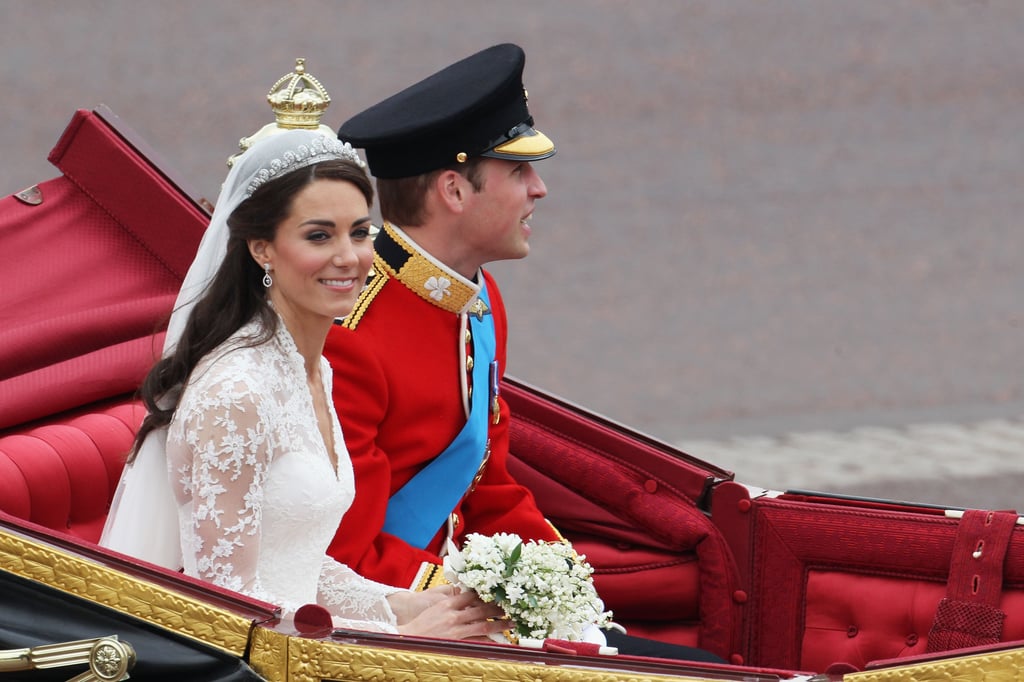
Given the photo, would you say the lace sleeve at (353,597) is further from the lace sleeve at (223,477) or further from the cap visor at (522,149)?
the cap visor at (522,149)

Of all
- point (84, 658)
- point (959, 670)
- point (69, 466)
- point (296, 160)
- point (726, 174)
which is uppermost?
point (726, 174)

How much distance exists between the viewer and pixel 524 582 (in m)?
2.49

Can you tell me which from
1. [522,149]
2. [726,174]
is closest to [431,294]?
[522,149]

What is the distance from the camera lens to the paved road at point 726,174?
579cm

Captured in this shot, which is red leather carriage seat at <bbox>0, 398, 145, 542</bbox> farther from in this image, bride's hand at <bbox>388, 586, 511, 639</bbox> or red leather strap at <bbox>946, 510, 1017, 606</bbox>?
red leather strap at <bbox>946, 510, 1017, 606</bbox>

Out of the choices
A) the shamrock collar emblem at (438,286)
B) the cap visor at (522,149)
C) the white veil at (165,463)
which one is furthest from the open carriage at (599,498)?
the cap visor at (522,149)

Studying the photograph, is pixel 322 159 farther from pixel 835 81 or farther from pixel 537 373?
pixel 835 81

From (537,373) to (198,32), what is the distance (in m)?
3.70

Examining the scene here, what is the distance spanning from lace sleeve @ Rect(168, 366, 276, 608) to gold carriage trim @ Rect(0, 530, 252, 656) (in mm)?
166

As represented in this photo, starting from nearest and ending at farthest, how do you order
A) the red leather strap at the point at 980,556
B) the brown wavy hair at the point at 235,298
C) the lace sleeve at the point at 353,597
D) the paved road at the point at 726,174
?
the brown wavy hair at the point at 235,298, the lace sleeve at the point at 353,597, the red leather strap at the point at 980,556, the paved road at the point at 726,174

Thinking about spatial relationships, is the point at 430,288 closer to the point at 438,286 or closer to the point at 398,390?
the point at 438,286

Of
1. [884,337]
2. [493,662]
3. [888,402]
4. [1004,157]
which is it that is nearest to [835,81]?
[1004,157]

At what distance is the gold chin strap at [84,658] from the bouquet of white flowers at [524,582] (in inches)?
20.9

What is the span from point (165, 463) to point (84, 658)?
41 cm
